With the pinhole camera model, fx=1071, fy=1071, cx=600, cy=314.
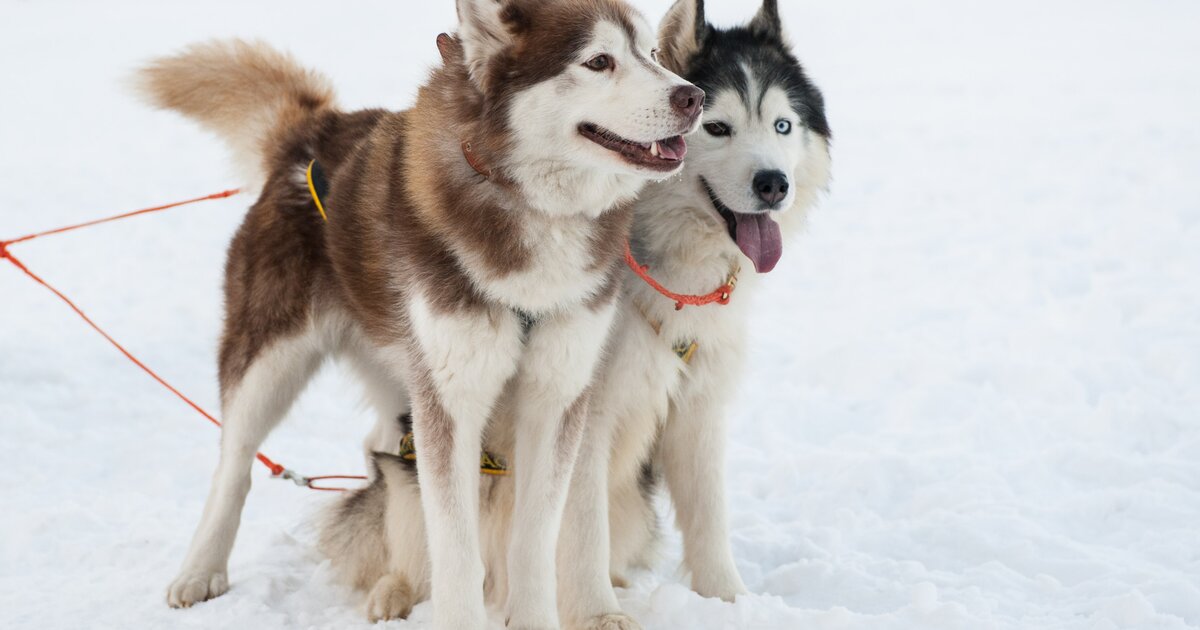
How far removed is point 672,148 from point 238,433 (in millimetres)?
1831

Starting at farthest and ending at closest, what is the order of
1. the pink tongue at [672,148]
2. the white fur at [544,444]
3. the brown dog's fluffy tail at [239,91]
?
the brown dog's fluffy tail at [239,91]
the white fur at [544,444]
the pink tongue at [672,148]

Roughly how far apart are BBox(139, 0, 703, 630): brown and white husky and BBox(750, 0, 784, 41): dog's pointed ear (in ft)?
3.10

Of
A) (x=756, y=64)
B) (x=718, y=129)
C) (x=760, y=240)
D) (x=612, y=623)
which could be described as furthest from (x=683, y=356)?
(x=756, y=64)

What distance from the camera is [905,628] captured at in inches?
126

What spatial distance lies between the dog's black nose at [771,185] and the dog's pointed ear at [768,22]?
70 centimetres

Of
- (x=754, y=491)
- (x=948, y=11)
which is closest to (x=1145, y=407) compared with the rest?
(x=754, y=491)

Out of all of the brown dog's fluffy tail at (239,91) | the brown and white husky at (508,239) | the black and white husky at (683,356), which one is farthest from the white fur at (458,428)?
the brown dog's fluffy tail at (239,91)

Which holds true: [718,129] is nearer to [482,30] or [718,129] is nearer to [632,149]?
[632,149]

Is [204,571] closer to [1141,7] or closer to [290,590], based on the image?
[290,590]

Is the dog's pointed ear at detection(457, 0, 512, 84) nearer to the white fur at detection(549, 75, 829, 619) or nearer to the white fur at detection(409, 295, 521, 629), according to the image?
the white fur at detection(409, 295, 521, 629)

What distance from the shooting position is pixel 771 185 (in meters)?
3.22

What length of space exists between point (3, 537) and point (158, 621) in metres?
1.16

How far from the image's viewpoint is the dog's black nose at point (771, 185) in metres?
3.22

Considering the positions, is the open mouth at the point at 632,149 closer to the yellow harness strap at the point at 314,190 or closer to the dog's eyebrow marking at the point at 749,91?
the dog's eyebrow marking at the point at 749,91
